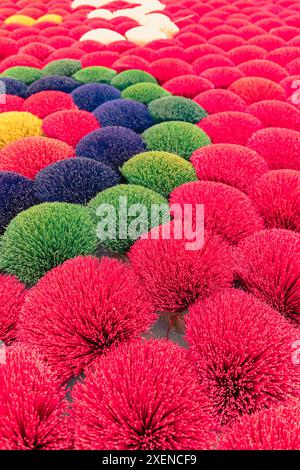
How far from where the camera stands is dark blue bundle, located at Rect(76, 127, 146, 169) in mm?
764

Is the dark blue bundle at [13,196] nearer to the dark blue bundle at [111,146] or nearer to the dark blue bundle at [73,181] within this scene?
the dark blue bundle at [73,181]

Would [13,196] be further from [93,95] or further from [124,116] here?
[93,95]

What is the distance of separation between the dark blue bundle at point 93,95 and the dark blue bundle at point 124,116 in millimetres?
85

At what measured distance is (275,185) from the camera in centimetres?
65

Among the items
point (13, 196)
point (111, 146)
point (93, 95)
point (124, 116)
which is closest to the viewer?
point (13, 196)

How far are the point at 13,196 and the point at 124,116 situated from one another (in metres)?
0.36

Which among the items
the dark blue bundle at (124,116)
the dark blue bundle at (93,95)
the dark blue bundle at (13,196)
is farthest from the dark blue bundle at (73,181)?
the dark blue bundle at (93,95)

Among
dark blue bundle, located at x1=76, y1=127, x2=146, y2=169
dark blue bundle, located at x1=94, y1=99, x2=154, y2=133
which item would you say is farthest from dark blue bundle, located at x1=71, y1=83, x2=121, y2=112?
dark blue bundle, located at x1=76, y1=127, x2=146, y2=169

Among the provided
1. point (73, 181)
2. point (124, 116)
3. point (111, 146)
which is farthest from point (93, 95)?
Result: point (73, 181)

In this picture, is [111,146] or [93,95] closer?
[111,146]

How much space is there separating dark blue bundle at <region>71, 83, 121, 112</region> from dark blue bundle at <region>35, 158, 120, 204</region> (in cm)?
37

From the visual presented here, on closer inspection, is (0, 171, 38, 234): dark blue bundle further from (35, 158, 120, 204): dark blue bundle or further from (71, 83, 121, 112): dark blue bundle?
(71, 83, 121, 112): dark blue bundle

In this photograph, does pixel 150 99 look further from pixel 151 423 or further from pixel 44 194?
pixel 151 423

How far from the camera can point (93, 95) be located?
3.37 ft
